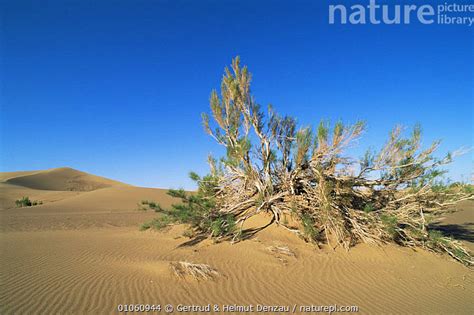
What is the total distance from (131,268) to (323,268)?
419 centimetres

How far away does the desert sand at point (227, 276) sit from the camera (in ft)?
15.4

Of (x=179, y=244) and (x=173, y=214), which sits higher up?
(x=173, y=214)

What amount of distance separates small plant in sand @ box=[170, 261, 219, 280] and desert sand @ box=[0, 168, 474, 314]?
109 mm

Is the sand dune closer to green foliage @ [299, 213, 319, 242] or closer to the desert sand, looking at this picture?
the desert sand

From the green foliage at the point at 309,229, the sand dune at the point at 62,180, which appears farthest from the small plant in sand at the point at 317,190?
the sand dune at the point at 62,180

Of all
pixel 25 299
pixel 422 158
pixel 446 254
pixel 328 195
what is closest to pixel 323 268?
pixel 328 195

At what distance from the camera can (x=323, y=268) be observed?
6430 millimetres

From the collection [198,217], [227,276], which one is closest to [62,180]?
[198,217]

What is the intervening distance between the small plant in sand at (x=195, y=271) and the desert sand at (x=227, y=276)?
0.11 meters

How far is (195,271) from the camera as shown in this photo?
18.4 feet

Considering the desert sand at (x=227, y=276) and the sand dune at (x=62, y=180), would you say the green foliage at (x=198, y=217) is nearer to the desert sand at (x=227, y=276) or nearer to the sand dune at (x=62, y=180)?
the desert sand at (x=227, y=276)

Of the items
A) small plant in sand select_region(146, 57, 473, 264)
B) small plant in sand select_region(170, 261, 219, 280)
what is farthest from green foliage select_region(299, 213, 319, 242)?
small plant in sand select_region(170, 261, 219, 280)

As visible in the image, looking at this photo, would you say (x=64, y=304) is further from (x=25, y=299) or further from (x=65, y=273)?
(x=65, y=273)

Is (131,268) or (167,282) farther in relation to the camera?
(131,268)
